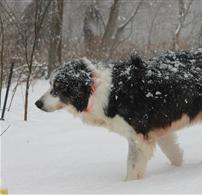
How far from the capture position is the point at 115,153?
591cm

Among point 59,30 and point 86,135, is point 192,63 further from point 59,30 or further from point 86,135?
point 59,30

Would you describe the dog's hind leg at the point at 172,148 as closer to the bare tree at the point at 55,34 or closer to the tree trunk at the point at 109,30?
the bare tree at the point at 55,34

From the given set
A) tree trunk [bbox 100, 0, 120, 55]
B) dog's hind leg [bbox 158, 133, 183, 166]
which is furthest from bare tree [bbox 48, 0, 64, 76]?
dog's hind leg [bbox 158, 133, 183, 166]

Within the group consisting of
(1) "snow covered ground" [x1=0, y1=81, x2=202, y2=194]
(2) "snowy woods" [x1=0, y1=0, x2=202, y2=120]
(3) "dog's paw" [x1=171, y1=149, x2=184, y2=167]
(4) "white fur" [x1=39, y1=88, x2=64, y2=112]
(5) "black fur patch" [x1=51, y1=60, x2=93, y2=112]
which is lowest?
(1) "snow covered ground" [x1=0, y1=81, x2=202, y2=194]

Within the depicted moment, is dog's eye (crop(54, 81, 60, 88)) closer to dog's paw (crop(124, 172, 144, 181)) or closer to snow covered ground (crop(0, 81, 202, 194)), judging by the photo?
snow covered ground (crop(0, 81, 202, 194))

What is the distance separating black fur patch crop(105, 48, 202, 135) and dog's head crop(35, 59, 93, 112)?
26 centimetres

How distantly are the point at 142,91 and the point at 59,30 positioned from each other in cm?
1055

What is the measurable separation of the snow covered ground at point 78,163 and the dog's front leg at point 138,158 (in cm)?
11

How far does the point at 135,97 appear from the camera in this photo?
4520 mm

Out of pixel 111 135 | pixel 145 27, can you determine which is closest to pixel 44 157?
pixel 111 135

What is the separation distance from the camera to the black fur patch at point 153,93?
4.52 metres

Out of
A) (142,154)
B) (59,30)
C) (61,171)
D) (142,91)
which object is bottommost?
(61,171)

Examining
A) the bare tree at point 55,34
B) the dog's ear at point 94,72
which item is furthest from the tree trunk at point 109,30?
the dog's ear at point 94,72

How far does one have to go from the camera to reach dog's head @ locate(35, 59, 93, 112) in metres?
4.56
